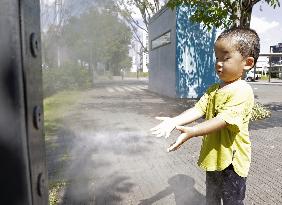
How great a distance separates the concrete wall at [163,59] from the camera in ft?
50.8

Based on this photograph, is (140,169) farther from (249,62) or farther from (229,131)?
(249,62)

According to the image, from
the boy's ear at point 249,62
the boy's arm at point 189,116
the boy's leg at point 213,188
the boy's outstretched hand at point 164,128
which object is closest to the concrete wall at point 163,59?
the boy's leg at point 213,188

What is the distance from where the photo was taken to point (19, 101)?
545mm

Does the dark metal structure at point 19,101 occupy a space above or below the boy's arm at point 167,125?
above

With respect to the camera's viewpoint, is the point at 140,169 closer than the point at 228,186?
No

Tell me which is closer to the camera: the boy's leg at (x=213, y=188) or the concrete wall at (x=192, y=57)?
the boy's leg at (x=213, y=188)

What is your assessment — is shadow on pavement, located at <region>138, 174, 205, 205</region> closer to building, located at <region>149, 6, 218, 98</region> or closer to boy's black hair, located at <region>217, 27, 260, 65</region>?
boy's black hair, located at <region>217, 27, 260, 65</region>

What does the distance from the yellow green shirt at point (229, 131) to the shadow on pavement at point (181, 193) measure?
4.55ft

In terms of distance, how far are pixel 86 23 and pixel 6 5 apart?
81.3 inches

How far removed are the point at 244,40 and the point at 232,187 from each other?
3.25ft

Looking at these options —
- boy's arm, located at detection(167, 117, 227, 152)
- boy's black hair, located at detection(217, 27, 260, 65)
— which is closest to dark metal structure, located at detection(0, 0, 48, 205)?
boy's arm, located at detection(167, 117, 227, 152)

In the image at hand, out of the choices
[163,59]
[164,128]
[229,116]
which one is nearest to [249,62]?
[229,116]

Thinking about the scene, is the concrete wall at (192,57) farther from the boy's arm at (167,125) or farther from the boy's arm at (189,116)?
the boy's arm at (167,125)

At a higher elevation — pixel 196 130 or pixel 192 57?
pixel 192 57
